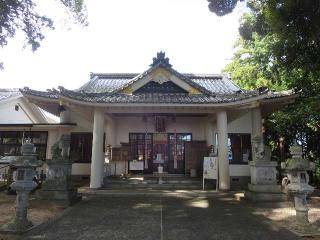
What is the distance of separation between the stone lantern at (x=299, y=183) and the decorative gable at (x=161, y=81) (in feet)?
27.9

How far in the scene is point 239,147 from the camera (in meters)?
16.6

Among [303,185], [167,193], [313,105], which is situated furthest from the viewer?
[313,105]

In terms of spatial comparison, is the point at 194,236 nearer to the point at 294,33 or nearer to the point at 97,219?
the point at 97,219

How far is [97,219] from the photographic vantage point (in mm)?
8078

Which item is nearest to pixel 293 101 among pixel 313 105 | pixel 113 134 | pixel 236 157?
pixel 313 105

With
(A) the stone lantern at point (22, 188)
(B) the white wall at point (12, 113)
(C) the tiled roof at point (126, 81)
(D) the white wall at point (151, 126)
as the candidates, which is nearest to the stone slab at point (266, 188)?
(D) the white wall at point (151, 126)

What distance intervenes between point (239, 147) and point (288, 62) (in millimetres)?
6175

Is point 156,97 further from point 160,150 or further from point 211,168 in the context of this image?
point 160,150

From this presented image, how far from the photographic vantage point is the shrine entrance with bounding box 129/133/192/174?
58.1ft

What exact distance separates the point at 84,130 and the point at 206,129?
7.36 m

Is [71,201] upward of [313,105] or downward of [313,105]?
downward

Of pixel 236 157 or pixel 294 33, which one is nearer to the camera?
pixel 294 33

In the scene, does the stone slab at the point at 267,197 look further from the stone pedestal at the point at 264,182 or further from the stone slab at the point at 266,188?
the stone slab at the point at 266,188

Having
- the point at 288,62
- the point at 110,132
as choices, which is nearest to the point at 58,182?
the point at 110,132
